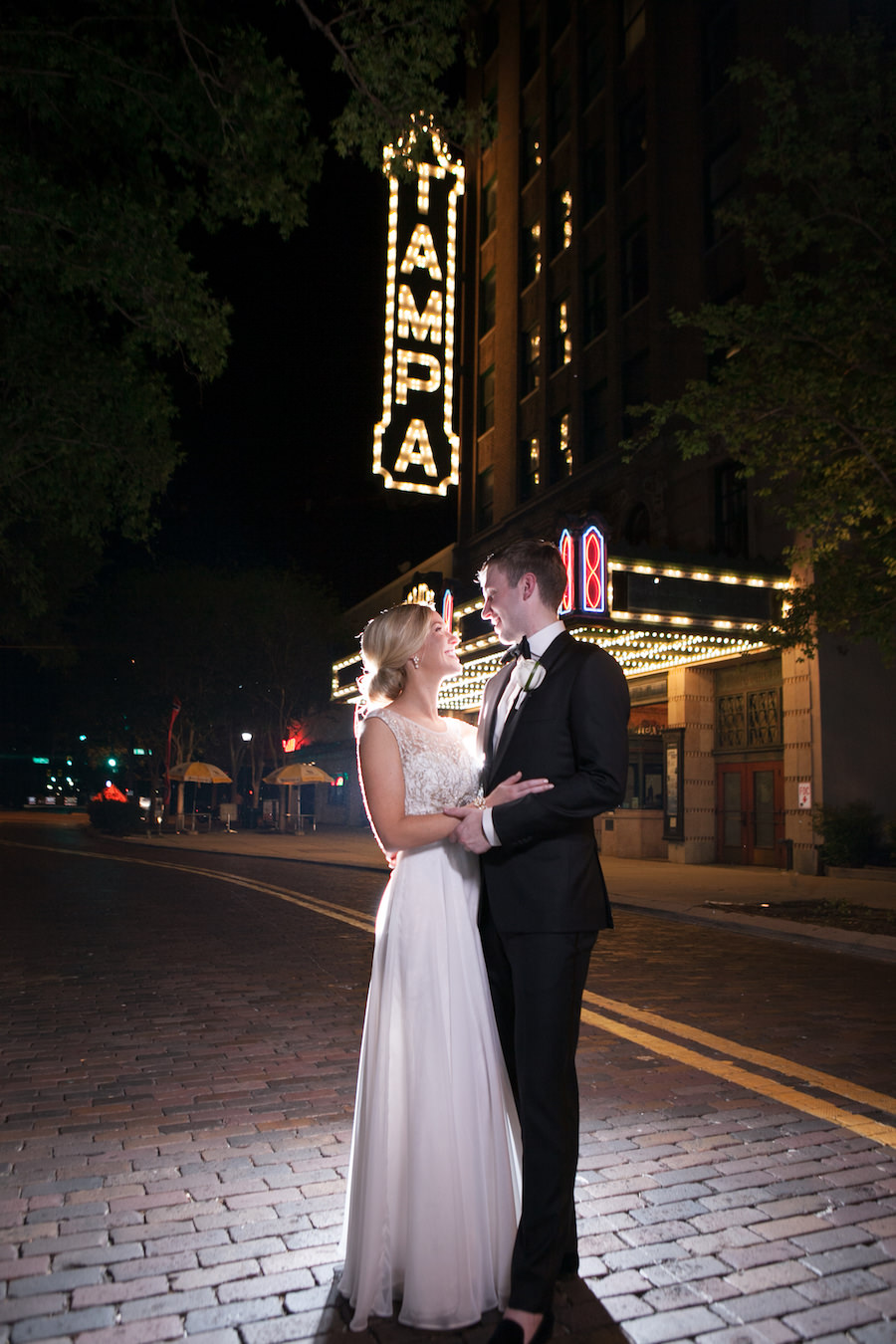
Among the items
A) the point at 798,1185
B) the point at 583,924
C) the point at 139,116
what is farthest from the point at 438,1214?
the point at 139,116

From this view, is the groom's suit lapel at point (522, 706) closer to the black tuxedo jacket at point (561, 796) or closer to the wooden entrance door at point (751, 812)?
the black tuxedo jacket at point (561, 796)

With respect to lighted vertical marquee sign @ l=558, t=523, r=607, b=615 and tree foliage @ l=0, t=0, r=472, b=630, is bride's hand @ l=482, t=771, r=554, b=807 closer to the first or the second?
tree foliage @ l=0, t=0, r=472, b=630

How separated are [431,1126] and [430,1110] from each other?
0.04 meters

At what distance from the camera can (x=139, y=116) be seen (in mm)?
11242

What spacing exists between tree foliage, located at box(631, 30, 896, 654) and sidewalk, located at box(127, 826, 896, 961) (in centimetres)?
382

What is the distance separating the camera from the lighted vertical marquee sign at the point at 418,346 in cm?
2533

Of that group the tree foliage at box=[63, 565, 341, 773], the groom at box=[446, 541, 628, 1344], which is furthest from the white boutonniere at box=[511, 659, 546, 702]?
the tree foliage at box=[63, 565, 341, 773]

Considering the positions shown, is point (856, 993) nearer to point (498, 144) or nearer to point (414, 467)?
point (414, 467)

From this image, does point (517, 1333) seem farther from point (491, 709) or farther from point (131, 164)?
point (131, 164)

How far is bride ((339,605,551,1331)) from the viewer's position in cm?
283

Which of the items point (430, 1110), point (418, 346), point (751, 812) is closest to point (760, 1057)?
point (430, 1110)

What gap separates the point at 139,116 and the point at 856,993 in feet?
38.1

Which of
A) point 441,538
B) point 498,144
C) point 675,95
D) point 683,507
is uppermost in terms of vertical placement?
point 498,144

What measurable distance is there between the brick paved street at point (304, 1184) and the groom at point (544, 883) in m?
0.31
